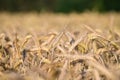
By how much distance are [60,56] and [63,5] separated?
2101 centimetres

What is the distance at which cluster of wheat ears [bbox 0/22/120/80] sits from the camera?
1913mm

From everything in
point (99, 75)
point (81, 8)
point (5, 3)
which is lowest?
point (5, 3)

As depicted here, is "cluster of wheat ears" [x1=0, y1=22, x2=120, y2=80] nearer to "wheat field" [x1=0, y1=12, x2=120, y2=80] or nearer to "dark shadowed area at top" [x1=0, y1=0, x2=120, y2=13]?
"wheat field" [x1=0, y1=12, x2=120, y2=80]

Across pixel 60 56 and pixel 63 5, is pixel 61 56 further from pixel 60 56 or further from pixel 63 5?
pixel 63 5

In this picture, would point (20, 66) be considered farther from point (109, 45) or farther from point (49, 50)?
point (109, 45)

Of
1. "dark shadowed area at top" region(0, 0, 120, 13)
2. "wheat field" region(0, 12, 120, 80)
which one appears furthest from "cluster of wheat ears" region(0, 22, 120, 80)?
"dark shadowed area at top" region(0, 0, 120, 13)

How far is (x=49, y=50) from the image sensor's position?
7.41 feet

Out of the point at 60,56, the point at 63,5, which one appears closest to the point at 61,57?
the point at 60,56

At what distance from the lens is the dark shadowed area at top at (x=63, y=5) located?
20.6 metres

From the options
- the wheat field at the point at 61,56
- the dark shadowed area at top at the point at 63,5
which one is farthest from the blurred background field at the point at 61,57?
the dark shadowed area at top at the point at 63,5

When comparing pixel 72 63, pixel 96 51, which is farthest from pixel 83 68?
pixel 96 51

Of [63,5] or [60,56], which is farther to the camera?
[63,5]

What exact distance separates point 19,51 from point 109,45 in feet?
1.64

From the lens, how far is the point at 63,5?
2302 cm
